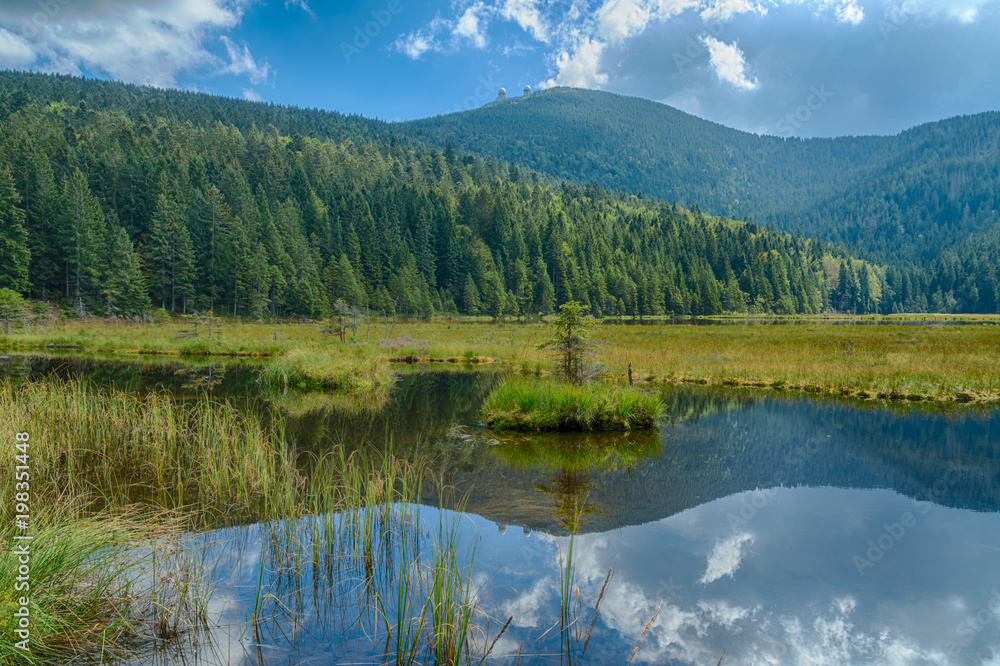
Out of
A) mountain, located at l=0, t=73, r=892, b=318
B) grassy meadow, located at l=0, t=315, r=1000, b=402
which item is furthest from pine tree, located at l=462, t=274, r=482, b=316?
grassy meadow, located at l=0, t=315, r=1000, b=402

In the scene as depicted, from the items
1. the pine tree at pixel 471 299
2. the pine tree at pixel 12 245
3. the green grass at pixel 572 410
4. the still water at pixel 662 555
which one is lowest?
the still water at pixel 662 555

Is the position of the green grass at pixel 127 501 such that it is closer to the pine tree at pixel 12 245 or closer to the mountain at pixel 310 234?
the mountain at pixel 310 234

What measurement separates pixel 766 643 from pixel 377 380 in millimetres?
18774

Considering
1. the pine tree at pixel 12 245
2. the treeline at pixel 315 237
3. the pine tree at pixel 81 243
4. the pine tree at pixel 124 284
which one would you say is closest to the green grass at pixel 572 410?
the treeline at pixel 315 237

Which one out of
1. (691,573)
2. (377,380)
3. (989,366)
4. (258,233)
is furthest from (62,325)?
(989,366)

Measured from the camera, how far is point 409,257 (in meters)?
95.2

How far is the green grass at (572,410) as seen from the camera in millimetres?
14797

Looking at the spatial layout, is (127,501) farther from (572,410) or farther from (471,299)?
(471,299)

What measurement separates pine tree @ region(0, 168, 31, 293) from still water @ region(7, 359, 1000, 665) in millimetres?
75012

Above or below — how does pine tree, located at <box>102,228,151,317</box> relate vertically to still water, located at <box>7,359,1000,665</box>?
above

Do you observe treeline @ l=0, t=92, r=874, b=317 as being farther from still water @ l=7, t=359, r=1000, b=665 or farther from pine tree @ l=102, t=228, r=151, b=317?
still water @ l=7, t=359, r=1000, b=665

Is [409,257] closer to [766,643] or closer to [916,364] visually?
[916,364]

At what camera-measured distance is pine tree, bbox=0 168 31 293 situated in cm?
6600

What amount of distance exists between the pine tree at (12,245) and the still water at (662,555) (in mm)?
75012
